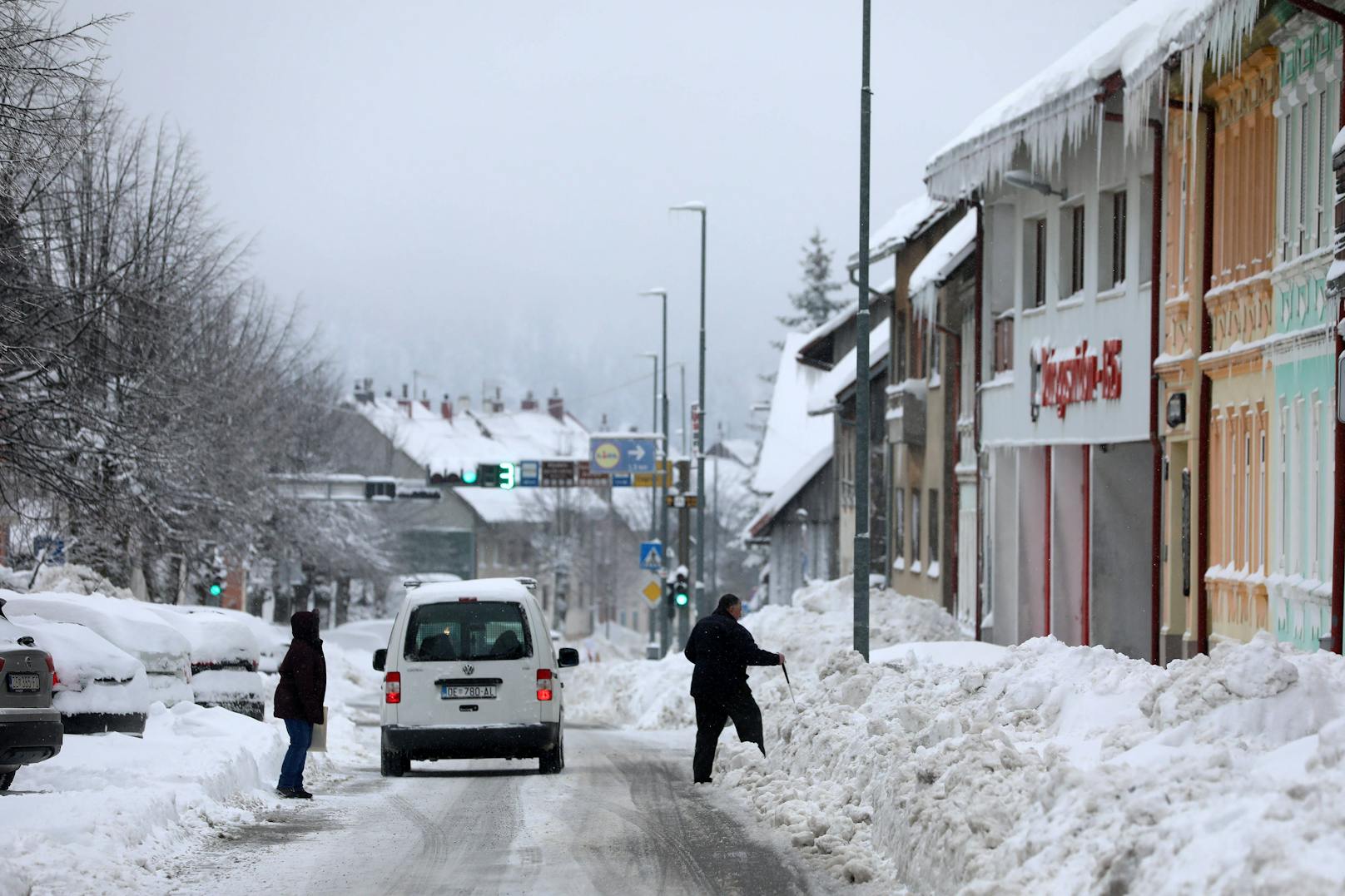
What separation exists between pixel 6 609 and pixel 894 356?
26.1m

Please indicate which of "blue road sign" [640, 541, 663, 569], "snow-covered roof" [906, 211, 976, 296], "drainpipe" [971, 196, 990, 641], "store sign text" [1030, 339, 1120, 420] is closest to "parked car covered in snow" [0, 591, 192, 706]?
"store sign text" [1030, 339, 1120, 420]

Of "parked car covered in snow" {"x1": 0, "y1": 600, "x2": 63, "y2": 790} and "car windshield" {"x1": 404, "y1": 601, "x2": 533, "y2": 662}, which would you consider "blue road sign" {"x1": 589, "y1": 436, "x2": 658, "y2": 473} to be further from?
"parked car covered in snow" {"x1": 0, "y1": 600, "x2": 63, "y2": 790}

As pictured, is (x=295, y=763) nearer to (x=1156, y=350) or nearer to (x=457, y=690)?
(x=457, y=690)

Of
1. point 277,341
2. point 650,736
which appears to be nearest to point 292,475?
point 277,341

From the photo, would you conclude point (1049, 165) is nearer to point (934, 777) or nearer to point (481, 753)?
point (481, 753)

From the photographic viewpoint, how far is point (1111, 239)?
84.8 ft

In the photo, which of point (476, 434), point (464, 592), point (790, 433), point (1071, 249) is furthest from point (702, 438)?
point (476, 434)

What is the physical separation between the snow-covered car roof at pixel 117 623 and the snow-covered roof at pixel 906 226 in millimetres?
17841

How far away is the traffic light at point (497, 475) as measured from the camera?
5772 centimetres

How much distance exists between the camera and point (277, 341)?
48.6 meters

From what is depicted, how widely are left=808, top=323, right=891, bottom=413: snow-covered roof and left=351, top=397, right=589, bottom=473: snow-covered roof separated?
198 feet

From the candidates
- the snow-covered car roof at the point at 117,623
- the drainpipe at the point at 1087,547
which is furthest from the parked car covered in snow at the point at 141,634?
the drainpipe at the point at 1087,547

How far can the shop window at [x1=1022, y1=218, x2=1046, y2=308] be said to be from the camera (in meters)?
29.0

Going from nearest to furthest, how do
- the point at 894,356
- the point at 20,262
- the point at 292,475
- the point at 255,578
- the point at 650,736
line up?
the point at 20,262 < the point at 650,736 < the point at 894,356 < the point at 292,475 < the point at 255,578
